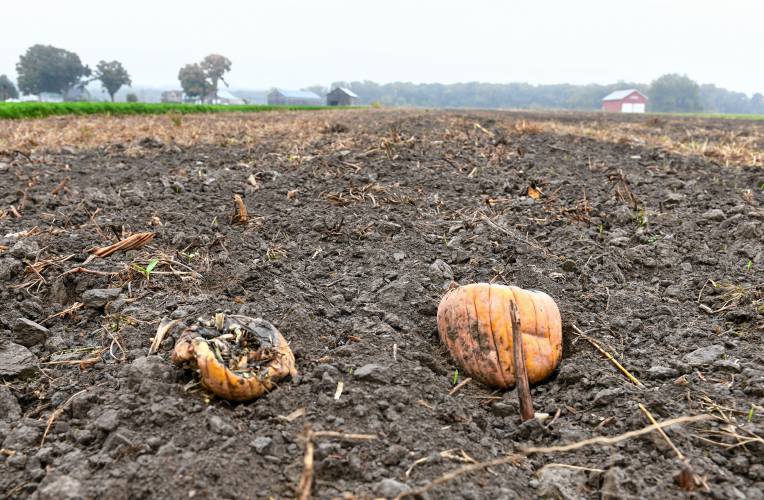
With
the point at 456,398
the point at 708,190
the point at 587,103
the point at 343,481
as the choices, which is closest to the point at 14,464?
the point at 343,481

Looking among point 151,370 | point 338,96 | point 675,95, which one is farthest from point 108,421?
point 675,95

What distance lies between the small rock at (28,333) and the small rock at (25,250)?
0.80m

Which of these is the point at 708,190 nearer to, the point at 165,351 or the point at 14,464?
the point at 165,351

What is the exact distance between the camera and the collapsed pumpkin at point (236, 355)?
2039 millimetres

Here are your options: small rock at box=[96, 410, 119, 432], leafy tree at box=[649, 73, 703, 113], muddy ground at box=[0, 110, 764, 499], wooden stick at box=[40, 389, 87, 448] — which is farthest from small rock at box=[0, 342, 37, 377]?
leafy tree at box=[649, 73, 703, 113]

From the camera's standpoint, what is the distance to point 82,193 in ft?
16.5

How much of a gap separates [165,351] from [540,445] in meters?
1.58

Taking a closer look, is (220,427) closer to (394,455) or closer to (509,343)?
(394,455)

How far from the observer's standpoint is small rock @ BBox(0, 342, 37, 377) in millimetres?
2326

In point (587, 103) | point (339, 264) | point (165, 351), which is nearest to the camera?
point (165, 351)

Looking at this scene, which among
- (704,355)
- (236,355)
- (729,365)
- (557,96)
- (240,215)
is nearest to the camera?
(236,355)

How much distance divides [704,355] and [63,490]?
2577mm

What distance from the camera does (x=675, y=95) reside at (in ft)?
355

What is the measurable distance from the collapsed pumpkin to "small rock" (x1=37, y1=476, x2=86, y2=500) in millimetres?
530
